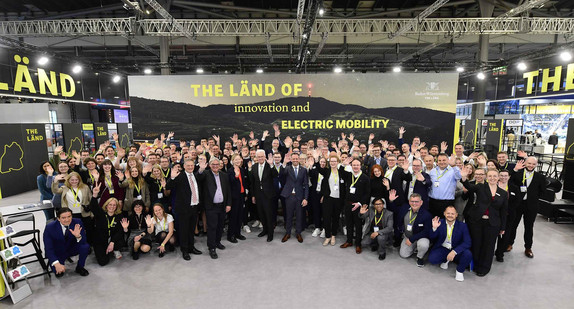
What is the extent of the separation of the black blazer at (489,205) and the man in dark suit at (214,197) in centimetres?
353

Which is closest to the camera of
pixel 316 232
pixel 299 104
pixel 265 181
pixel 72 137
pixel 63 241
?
pixel 63 241

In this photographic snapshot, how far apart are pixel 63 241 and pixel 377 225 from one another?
4.52m

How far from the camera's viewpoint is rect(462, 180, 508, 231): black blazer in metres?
3.50

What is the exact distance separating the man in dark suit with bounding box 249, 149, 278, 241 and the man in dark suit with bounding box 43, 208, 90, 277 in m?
2.58

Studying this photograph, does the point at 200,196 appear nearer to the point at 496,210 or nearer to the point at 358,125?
the point at 496,210

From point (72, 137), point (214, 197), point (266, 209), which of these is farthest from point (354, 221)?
point (72, 137)

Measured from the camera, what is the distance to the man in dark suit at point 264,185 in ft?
15.1

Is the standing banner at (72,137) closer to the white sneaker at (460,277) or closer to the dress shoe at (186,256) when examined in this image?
the dress shoe at (186,256)

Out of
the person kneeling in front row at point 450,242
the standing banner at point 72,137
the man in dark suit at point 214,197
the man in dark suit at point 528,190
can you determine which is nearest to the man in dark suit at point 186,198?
the man in dark suit at point 214,197

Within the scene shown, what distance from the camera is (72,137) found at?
34.2 ft

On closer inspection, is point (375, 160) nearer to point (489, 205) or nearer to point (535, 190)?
point (489, 205)

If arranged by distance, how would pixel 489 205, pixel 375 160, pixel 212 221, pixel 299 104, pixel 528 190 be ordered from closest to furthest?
pixel 489 205 < pixel 528 190 < pixel 212 221 < pixel 375 160 < pixel 299 104

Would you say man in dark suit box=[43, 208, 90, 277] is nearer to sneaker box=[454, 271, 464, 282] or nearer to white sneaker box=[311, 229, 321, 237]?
white sneaker box=[311, 229, 321, 237]

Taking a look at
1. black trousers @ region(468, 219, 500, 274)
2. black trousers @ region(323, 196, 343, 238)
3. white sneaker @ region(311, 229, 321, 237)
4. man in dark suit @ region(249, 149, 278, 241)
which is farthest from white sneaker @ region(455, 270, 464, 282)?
man in dark suit @ region(249, 149, 278, 241)
